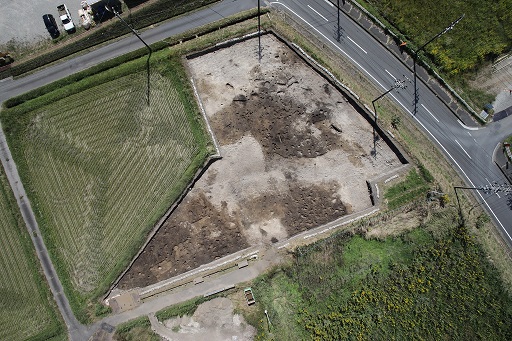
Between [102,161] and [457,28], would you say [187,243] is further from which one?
[457,28]

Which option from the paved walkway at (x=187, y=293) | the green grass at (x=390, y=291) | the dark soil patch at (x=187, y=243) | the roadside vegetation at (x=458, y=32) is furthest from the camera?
the roadside vegetation at (x=458, y=32)

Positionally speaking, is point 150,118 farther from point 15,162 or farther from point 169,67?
point 15,162

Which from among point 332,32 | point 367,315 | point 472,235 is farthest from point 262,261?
point 332,32

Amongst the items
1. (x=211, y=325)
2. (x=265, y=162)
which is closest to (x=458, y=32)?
(x=265, y=162)

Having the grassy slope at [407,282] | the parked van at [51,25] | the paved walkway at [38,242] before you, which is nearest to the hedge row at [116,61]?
the paved walkway at [38,242]

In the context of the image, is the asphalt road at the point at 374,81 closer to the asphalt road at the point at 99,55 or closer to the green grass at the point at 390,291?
the asphalt road at the point at 99,55
